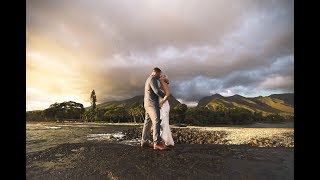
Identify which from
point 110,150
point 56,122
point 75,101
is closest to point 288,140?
point 110,150

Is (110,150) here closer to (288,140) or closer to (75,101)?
(75,101)

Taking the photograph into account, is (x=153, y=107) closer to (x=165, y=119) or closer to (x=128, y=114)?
(x=165, y=119)

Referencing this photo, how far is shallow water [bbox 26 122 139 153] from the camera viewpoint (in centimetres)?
881

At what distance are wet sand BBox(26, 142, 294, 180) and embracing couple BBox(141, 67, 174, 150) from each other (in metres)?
0.43

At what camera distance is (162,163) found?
6.24m

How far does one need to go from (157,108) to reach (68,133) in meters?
3.80

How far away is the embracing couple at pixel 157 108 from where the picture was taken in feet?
25.1

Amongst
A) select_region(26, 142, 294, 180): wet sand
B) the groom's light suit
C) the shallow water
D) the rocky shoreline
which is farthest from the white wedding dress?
the shallow water

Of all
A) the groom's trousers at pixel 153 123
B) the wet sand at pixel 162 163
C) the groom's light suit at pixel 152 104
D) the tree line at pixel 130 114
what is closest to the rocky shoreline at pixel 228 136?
the tree line at pixel 130 114

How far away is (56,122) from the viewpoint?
9.95 m

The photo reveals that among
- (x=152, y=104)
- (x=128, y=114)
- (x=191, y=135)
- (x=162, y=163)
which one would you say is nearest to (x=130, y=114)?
(x=128, y=114)

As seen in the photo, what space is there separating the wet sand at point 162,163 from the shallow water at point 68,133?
927 millimetres

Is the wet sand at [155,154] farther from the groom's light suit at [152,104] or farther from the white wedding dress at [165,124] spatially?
the groom's light suit at [152,104]
